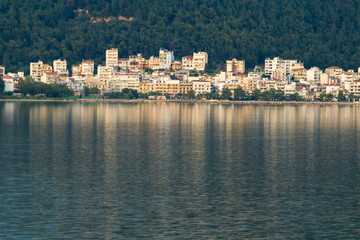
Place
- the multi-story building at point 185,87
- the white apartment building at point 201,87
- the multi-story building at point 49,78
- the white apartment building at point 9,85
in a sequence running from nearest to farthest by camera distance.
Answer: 1. the white apartment building at point 9,85
2. the white apartment building at point 201,87
3. the multi-story building at point 185,87
4. the multi-story building at point 49,78

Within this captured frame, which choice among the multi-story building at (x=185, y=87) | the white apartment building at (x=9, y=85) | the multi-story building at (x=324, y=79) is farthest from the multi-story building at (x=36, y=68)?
the multi-story building at (x=324, y=79)

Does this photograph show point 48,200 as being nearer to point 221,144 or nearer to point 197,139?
point 221,144

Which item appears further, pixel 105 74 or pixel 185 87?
pixel 105 74

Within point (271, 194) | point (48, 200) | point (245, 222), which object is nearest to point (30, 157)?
point (48, 200)

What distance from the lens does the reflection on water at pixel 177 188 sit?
1980cm

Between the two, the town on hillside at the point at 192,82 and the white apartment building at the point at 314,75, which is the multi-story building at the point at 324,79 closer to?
the town on hillside at the point at 192,82

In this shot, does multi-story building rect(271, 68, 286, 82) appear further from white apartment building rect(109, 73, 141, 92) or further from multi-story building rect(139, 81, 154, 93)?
white apartment building rect(109, 73, 141, 92)

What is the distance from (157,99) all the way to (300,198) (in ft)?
467

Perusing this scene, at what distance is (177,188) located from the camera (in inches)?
1022

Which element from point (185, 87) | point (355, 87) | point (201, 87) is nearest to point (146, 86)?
point (185, 87)

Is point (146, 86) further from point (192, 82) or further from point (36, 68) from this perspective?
point (36, 68)

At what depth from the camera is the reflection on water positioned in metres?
19.8

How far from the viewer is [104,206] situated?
22.5 metres

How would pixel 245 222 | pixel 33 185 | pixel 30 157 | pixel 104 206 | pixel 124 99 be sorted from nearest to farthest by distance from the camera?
pixel 245 222
pixel 104 206
pixel 33 185
pixel 30 157
pixel 124 99
